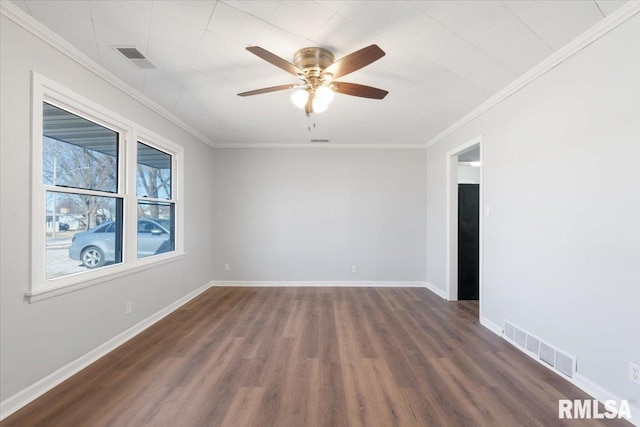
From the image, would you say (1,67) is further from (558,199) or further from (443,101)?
(558,199)

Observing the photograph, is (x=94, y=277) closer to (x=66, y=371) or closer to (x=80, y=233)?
(x=80, y=233)

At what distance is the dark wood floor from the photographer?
1.78m

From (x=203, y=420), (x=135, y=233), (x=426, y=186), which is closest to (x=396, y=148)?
(x=426, y=186)

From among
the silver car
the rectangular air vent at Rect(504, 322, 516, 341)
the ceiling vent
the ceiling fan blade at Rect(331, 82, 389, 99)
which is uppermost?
the ceiling vent

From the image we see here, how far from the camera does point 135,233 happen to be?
3.04 metres

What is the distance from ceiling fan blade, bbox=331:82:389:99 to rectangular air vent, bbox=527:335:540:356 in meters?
2.64

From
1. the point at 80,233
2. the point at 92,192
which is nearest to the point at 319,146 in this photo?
the point at 92,192

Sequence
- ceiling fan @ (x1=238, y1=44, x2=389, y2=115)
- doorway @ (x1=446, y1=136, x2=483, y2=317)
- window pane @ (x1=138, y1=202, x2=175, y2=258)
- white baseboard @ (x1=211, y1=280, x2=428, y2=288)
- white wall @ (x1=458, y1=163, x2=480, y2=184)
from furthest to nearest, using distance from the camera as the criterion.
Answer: white wall @ (x1=458, y1=163, x2=480, y2=184) → white baseboard @ (x1=211, y1=280, x2=428, y2=288) → doorway @ (x1=446, y1=136, x2=483, y2=317) → window pane @ (x1=138, y1=202, x2=175, y2=258) → ceiling fan @ (x1=238, y1=44, x2=389, y2=115)

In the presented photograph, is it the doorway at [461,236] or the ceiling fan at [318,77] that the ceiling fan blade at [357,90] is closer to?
the ceiling fan at [318,77]

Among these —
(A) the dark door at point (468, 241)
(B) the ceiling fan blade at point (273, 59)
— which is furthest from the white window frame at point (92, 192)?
(A) the dark door at point (468, 241)

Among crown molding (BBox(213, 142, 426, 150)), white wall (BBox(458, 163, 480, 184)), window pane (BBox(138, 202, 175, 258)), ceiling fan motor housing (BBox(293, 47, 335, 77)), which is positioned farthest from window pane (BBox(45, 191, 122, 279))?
white wall (BBox(458, 163, 480, 184))

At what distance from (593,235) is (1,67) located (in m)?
4.19

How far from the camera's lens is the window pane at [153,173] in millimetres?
3252

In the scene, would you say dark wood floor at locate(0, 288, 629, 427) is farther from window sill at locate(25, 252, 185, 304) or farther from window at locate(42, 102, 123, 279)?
window at locate(42, 102, 123, 279)
